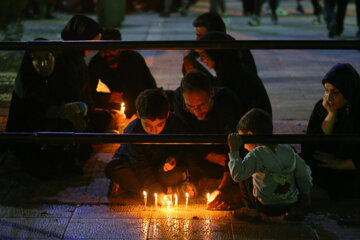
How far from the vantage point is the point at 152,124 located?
11.5 feet

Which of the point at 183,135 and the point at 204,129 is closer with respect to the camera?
the point at 183,135

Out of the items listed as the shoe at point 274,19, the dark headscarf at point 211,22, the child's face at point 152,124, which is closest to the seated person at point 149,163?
the child's face at point 152,124

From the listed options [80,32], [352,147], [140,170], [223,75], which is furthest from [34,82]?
[352,147]

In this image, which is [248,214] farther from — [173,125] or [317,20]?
[317,20]

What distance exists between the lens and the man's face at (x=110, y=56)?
16.5 ft

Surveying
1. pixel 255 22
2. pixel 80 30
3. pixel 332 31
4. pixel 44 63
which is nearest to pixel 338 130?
pixel 44 63

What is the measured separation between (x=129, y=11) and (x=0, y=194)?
46.0ft

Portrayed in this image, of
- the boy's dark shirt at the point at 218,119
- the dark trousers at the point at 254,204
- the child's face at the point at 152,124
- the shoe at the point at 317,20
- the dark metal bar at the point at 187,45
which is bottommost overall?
the shoe at the point at 317,20

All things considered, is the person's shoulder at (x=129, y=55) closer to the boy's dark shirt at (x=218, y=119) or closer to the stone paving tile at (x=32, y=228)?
the boy's dark shirt at (x=218, y=119)

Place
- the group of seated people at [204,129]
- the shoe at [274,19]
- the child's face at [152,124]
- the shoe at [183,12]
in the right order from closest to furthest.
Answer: the group of seated people at [204,129]
the child's face at [152,124]
the shoe at [274,19]
the shoe at [183,12]

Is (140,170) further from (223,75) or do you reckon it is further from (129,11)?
(129,11)

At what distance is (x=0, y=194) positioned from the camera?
373 centimetres

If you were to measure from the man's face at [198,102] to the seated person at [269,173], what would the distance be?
A: 56 centimetres

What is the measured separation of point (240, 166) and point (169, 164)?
0.83m
